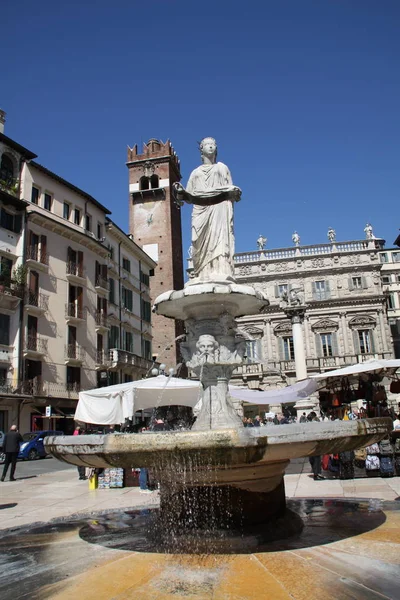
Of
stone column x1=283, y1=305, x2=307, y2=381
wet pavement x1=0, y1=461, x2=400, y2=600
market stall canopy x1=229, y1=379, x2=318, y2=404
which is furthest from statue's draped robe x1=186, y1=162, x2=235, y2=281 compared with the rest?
stone column x1=283, y1=305, x2=307, y2=381

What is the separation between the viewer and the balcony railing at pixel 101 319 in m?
36.0

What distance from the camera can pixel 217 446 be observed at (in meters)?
4.90

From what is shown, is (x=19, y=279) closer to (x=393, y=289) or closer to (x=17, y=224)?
(x=17, y=224)

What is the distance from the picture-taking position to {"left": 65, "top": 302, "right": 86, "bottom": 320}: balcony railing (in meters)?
32.8

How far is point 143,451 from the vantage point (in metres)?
5.04

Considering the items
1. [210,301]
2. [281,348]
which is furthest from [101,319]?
[210,301]

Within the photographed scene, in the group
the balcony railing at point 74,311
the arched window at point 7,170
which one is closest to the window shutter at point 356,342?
the balcony railing at point 74,311

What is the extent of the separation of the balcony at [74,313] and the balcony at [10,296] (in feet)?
14.5

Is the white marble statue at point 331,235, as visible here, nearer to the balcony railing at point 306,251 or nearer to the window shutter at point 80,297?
the balcony railing at point 306,251

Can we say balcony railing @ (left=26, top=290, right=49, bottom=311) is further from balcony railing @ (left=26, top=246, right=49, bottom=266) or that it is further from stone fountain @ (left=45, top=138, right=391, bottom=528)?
stone fountain @ (left=45, top=138, right=391, bottom=528)

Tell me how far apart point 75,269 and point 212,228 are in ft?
89.4

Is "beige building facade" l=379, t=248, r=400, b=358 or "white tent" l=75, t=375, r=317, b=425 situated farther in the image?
"beige building facade" l=379, t=248, r=400, b=358

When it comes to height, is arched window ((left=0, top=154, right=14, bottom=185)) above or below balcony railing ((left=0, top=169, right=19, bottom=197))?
above

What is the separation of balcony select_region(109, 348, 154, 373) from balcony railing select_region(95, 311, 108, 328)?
208 cm
